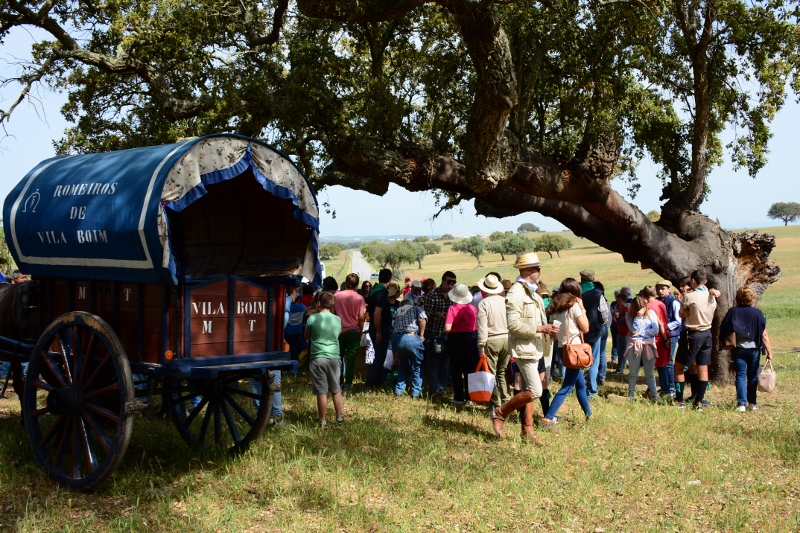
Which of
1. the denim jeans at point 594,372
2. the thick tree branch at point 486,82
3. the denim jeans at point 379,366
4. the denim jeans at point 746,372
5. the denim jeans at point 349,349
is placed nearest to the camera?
the thick tree branch at point 486,82

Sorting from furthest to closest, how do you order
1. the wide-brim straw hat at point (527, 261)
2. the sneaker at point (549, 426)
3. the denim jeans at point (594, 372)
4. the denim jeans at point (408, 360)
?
the denim jeans at point (594, 372), the denim jeans at point (408, 360), the sneaker at point (549, 426), the wide-brim straw hat at point (527, 261)

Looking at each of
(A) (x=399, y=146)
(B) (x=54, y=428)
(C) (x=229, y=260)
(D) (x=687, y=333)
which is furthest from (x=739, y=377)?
(B) (x=54, y=428)

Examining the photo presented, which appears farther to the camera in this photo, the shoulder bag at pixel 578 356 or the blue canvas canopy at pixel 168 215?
the shoulder bag at pixel 578 356

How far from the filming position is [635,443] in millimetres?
8508

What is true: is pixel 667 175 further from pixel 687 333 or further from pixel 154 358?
pixel 154 358

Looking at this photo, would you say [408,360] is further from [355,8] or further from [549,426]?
[355,8]

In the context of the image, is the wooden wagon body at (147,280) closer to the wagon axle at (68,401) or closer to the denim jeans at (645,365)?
the wagon axle at (68,401)

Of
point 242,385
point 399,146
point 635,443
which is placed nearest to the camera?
point 635,443

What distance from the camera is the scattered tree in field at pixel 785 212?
134 metres

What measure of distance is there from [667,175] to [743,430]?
789 centimetres

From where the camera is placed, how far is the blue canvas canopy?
6.10 metres

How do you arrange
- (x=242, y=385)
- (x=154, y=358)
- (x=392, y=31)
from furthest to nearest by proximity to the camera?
(x=392, y=31), (x=242, y=385), (x=154, y=358)

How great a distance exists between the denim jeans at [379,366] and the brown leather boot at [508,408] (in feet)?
11.1

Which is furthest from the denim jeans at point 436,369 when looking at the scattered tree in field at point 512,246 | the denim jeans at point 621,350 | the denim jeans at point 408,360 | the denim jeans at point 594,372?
the scattered tree in field at point 512,246
